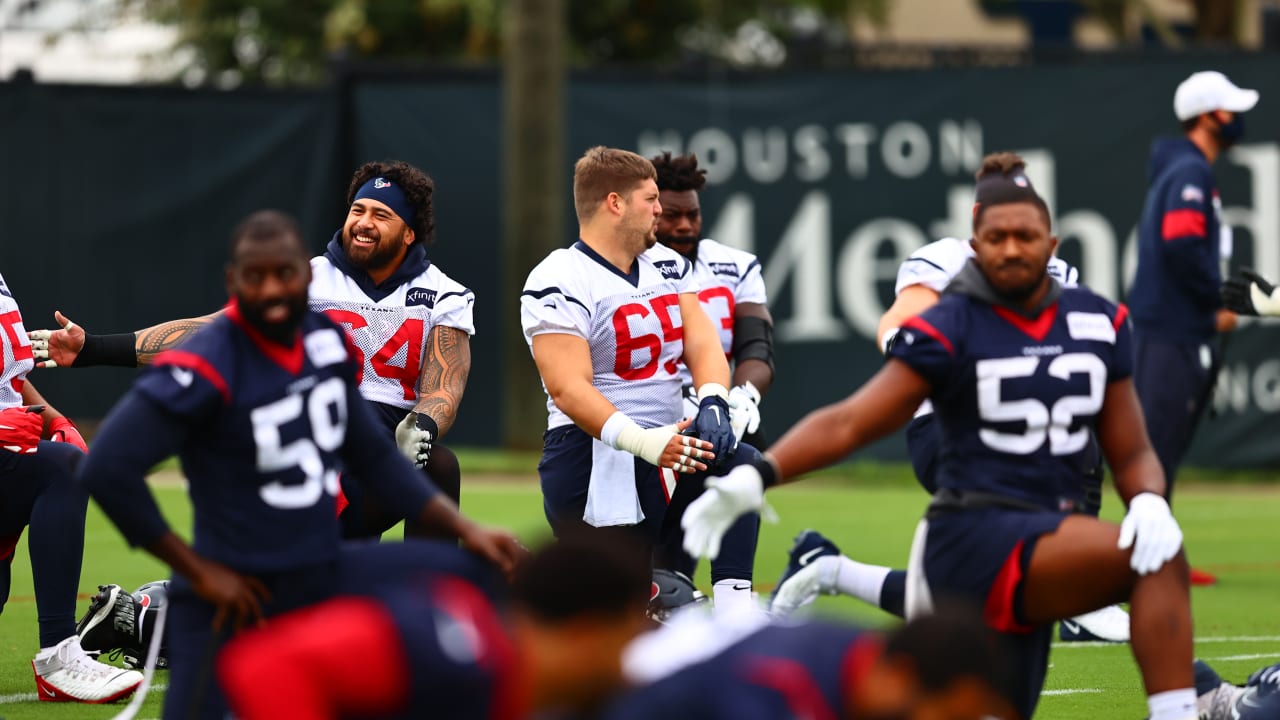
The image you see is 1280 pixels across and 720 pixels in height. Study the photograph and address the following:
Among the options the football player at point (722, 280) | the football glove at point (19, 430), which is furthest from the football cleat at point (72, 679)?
the football player at point (722, 280)

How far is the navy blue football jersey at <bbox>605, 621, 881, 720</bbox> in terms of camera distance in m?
3.32

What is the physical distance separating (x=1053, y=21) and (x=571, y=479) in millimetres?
31011

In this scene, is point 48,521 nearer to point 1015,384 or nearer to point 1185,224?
point 1015,384

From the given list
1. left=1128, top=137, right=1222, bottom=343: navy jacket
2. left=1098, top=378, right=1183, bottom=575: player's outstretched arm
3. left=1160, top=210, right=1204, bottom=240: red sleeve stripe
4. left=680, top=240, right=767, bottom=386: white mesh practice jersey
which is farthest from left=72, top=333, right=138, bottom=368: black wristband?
left=1160, top=210, right=1204, bottom=240: red sleeve stripe

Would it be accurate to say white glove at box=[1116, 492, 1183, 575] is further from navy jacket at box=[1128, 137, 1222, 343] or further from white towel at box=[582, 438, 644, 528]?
navy jacket at box=[1128, 137, 1222, 343]

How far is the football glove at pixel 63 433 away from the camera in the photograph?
702 centimetres

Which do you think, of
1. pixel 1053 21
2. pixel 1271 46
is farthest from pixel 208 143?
pixel 1053 21

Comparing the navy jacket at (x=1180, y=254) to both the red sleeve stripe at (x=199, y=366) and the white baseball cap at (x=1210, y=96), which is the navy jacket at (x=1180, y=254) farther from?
the red sleeve stripe at (x=199, y=366)

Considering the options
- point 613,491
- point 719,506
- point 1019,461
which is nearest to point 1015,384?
point 1019,461

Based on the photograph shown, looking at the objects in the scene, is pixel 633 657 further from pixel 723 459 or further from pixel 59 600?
pixel 59 600

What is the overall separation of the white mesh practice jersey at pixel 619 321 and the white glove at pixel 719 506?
5.91 feet

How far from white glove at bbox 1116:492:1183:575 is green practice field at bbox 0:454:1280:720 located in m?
1.69

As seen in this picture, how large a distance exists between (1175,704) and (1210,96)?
17.2 feet

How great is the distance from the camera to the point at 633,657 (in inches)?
142
